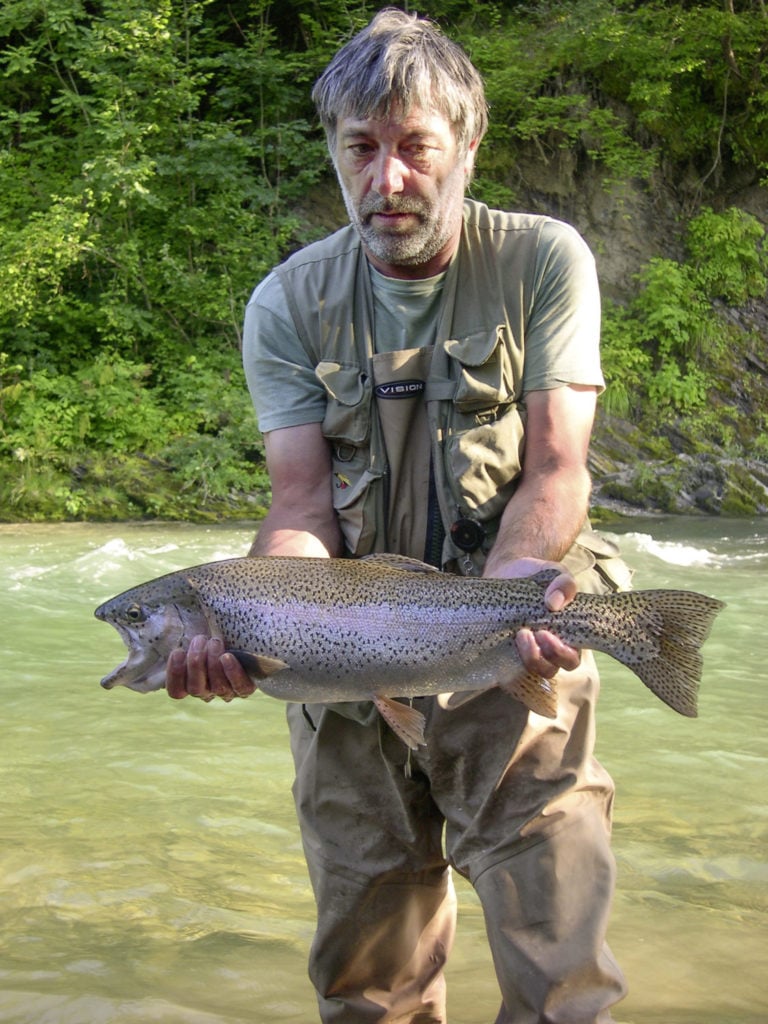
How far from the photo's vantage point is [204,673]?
3.01 m

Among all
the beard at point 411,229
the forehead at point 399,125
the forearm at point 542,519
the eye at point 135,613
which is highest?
the forehead at point 399,125

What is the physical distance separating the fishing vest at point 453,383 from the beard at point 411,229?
0.30ft

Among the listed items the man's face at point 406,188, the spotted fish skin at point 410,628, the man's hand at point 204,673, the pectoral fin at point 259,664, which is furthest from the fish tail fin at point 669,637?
the man's face at point 406,188

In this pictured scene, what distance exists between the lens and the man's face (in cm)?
319

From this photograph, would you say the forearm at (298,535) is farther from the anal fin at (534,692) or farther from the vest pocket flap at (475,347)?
the anal fin at (534,692)

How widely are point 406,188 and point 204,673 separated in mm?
1335

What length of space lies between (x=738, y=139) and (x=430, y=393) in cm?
1769

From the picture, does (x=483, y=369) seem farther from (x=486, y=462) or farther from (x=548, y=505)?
(x=548, y=505)

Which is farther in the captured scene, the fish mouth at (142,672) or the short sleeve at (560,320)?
the short sleeve at (560,320)

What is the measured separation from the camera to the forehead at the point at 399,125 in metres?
3.19

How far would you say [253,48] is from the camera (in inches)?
733

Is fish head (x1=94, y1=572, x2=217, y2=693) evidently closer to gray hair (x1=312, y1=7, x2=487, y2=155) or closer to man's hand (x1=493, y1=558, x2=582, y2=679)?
Result: man's hand (x1=493, y1=558, x2=582, y2=679)

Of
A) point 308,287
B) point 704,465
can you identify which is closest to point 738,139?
point 704,465

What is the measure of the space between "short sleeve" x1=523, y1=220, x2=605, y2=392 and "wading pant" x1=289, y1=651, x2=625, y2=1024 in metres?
0.73
